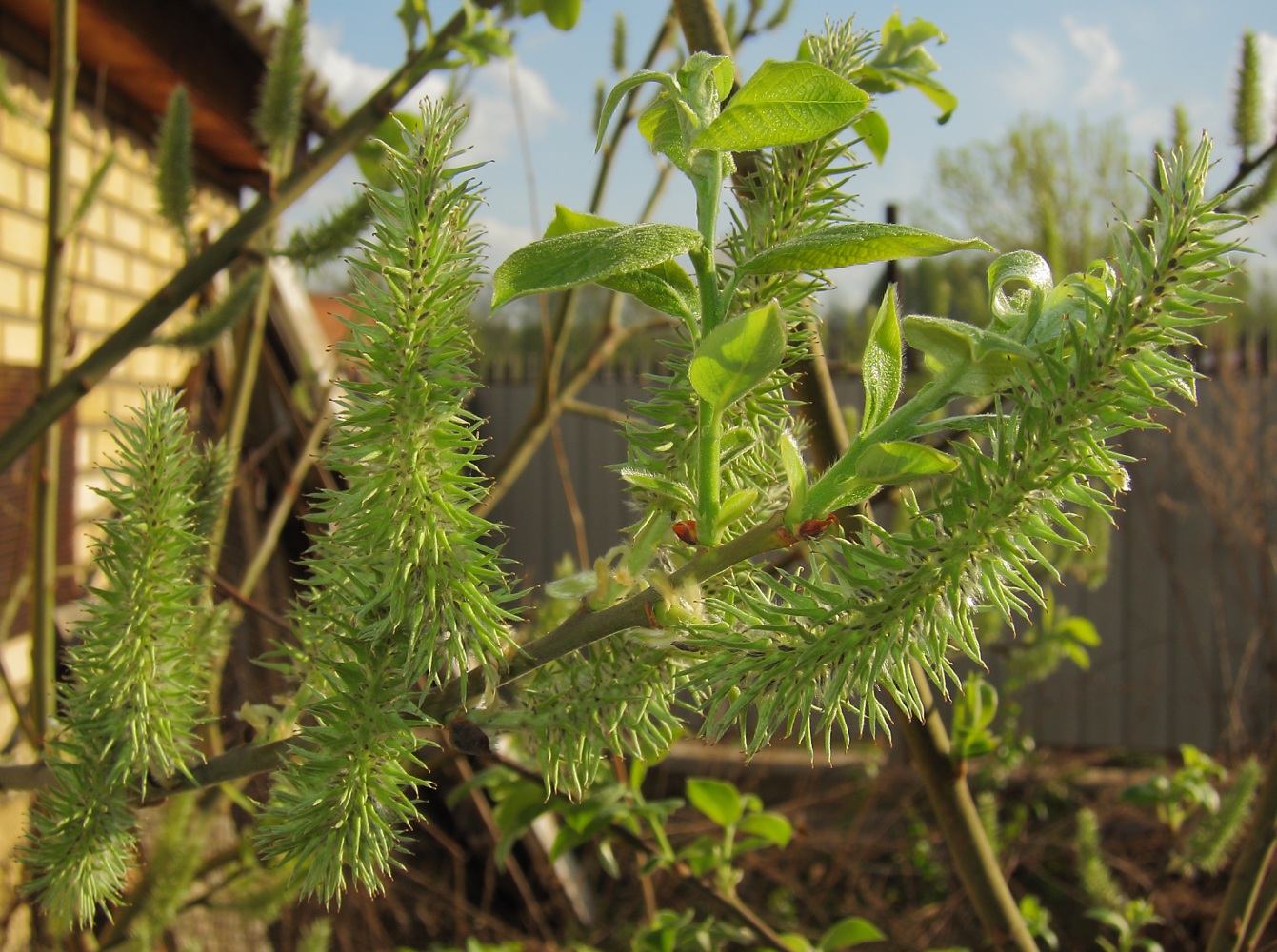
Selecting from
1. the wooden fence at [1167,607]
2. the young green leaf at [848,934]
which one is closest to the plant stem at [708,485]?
the young green leaf at [848,934]

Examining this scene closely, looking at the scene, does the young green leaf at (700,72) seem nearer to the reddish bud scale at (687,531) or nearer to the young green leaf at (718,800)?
the reddish bud scale at (687,531)

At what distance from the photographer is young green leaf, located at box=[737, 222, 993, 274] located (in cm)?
26

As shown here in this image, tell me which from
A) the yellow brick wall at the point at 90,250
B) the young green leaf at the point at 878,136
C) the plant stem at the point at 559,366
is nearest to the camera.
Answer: the young green leaf at the point at 878,136

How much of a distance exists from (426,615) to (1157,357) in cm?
20

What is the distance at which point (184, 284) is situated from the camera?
0.71 m

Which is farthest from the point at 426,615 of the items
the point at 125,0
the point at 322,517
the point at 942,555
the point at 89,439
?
the point at 89,439

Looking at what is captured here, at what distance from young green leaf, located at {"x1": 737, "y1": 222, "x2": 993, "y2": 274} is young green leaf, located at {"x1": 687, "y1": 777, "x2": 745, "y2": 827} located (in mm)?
553

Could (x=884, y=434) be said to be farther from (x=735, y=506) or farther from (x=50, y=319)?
(x=50, y=319)

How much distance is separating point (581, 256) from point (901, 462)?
10cm

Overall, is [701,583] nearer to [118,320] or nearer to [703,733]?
[703,733]

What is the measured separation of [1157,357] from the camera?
0.22 metres

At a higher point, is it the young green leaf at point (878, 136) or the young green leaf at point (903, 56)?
the young green leaf at point (903, 56)

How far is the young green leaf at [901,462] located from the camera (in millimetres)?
243

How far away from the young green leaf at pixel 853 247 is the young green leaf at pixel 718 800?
1.81 feet
